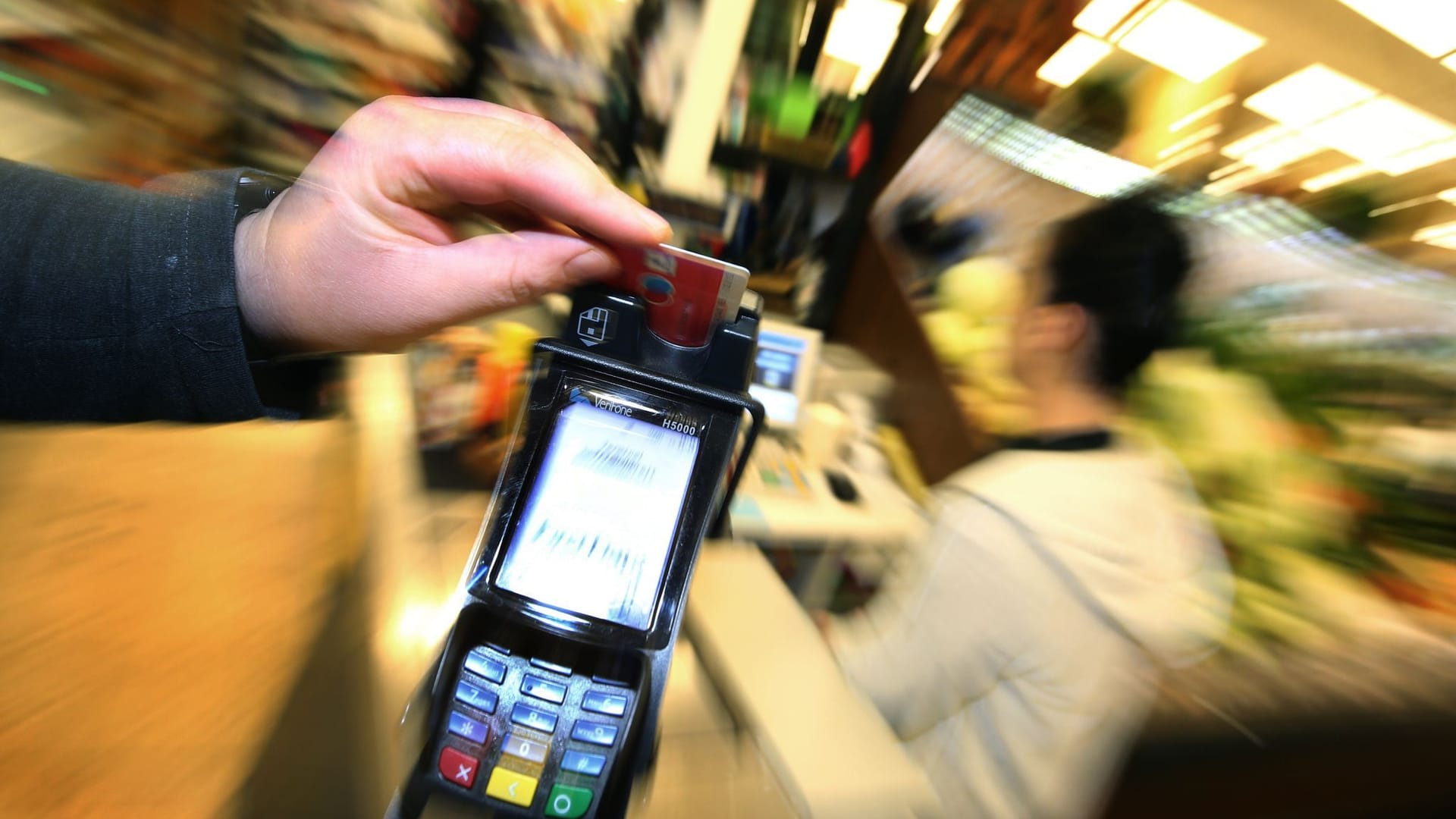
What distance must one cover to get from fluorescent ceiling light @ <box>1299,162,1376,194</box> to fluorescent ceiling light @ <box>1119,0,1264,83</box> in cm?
17

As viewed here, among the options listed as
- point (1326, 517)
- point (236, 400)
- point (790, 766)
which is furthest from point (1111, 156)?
point (236, 400)

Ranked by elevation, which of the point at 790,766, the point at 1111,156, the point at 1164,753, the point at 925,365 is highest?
the point at 1111,156

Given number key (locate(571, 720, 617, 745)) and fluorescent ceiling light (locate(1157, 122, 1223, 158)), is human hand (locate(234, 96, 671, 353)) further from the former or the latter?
fluorescent ceiling light (locate(1157, 122, 1223, 158))

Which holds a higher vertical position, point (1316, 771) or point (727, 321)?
point (727, 321)

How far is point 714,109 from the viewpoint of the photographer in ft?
2.17

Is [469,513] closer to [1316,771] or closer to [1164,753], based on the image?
[1164,753]

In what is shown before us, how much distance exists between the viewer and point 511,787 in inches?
11.0

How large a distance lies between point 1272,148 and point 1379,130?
74mm

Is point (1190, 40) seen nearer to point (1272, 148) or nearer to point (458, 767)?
point (1272, 148)

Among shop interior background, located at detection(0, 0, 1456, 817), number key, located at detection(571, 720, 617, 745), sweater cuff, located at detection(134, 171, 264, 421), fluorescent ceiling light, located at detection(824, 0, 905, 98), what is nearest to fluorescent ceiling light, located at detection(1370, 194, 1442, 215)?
shop interior background, located at detection(0, 0, 1456, 817)

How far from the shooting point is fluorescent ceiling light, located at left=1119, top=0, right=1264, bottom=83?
528mm

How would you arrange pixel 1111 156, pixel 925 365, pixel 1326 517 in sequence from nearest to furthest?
pixel 1326 517 < pixel 1111 156 < pixel 925 365

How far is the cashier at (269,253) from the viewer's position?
0.88 ft

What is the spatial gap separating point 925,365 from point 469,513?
1.20m
